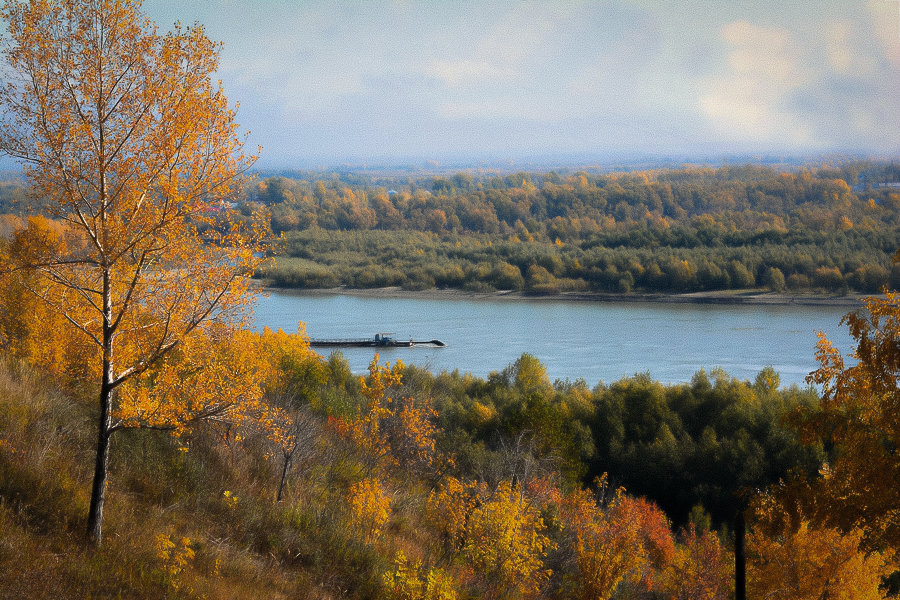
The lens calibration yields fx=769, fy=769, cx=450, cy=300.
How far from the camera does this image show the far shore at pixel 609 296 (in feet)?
110

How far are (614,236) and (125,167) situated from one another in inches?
1857

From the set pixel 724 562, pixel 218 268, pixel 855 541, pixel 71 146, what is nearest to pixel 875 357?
pixel 218 268

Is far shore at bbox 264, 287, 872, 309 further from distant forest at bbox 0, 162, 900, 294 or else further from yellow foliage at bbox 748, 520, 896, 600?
yellow foliage at bbox 748, 520, 896, 600

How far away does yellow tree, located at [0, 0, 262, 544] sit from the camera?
3395 mm

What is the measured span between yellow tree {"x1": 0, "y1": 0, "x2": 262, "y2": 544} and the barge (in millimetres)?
23254

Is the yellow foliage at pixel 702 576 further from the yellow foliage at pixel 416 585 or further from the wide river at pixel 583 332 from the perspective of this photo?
the wide river at pixel 583 332

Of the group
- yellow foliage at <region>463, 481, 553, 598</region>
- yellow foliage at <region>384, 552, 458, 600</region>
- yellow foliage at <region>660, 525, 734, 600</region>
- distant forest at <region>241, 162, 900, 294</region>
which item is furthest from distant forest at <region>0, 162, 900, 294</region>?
yellow foliage at <region>384, 552, 458, 600</region>

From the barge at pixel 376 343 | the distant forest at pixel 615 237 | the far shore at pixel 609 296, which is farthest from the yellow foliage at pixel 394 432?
the far shore at pixel 609 296

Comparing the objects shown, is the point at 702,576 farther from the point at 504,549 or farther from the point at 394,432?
the point at 394,432

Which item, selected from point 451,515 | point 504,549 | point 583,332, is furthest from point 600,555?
point 583,332

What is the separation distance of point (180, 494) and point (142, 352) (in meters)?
1.08

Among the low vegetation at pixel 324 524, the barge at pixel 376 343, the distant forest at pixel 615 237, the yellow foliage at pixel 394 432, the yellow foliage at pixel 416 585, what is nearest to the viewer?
the low vegetation at pixel 324 524

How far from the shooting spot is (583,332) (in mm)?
28609

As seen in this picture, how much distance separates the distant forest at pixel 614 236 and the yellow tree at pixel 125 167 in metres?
28.5
